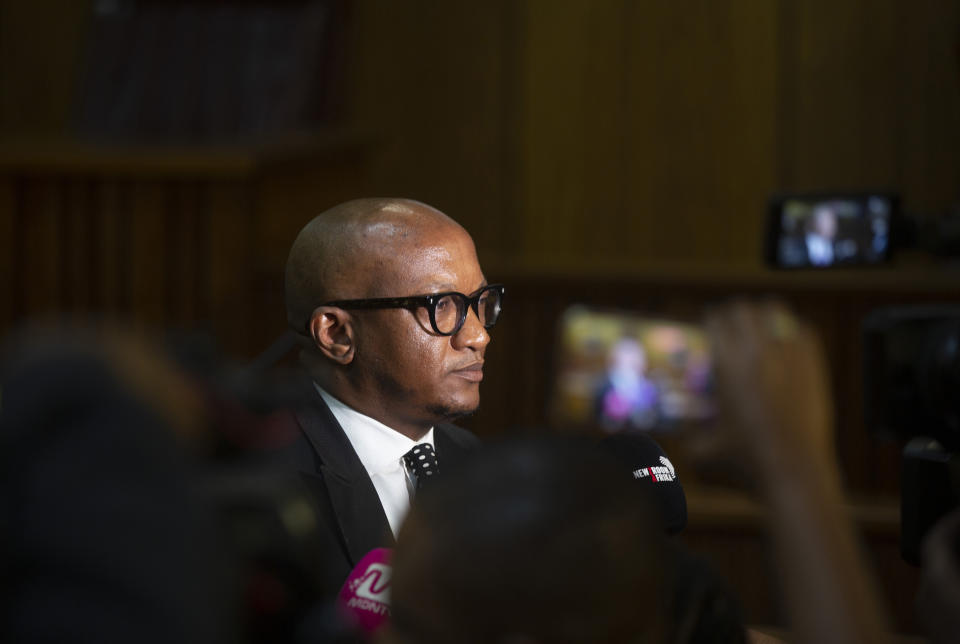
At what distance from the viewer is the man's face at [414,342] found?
5.96 ft

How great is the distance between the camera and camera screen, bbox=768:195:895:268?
1.68 metres

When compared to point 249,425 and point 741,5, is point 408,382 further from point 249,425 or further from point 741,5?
point 741,5

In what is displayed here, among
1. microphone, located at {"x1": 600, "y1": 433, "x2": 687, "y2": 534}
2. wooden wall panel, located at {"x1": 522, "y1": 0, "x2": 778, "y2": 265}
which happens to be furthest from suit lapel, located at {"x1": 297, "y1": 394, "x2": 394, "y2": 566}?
wooden wall panel, located at {"x1": 522, "y1": 0, "x2": 778, "y2": 265}

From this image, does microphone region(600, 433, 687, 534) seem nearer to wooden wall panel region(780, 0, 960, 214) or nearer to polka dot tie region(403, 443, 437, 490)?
polka dot tie region(403, 443, 437, 490)

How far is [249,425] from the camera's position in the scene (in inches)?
30.0

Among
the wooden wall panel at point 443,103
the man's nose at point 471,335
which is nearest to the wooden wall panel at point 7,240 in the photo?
the wooden wall panel at point 443,103

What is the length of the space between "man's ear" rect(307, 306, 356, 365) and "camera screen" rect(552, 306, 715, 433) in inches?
109

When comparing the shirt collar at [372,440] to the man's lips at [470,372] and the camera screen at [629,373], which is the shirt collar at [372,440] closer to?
the man's lips at [470,372]

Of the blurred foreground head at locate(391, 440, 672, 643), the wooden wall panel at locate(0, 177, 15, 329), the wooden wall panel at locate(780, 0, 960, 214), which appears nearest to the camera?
the blurred foreground head at locate(391, 440, 672, 643)

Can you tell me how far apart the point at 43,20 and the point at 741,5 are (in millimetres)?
3290

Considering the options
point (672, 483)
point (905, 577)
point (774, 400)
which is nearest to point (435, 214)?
point (672, 483)

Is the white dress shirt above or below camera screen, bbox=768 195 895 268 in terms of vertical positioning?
below

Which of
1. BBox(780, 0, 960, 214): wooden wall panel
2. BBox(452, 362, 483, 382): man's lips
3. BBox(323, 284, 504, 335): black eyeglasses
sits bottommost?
BBox(452, 362, 483, 382): man's lips

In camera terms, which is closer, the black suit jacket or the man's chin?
the black suit jacket
